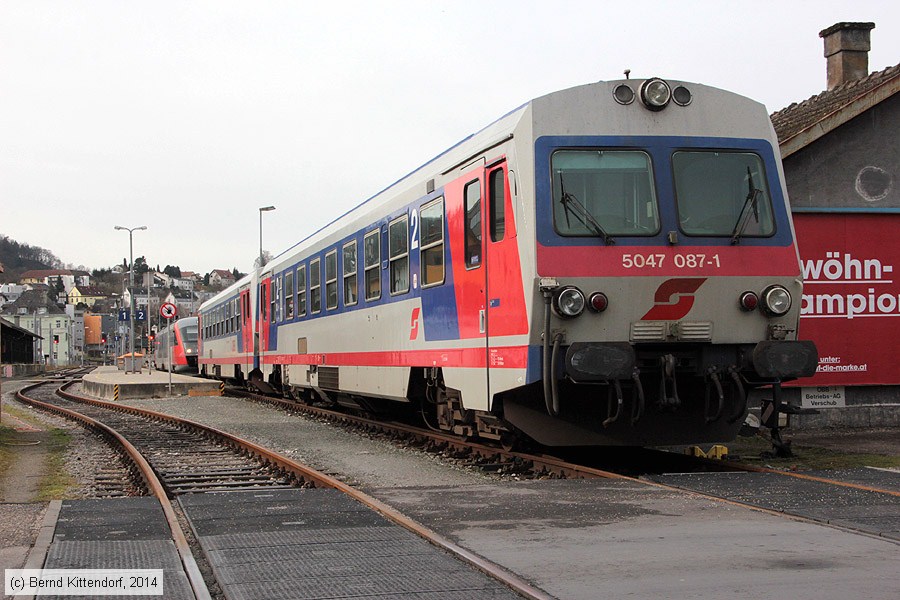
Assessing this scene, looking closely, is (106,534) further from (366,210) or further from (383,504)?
(366,210)

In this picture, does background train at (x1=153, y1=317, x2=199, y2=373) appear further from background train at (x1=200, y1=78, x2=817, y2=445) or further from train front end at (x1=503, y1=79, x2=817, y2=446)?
train front end at (x1=503, y1=79, x2=817, y2=446)

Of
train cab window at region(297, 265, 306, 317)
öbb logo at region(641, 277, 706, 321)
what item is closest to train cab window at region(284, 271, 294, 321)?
train cab window at region(297, 265, 306, 317)

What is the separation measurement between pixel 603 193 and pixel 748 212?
51.6 inches

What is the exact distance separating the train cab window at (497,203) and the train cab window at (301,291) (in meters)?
9.27

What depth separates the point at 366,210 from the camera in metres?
14.9

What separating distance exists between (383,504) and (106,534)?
186cm

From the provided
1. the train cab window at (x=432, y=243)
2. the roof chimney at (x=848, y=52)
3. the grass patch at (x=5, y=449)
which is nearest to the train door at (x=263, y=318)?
the grass patch at (x=5, y=449)

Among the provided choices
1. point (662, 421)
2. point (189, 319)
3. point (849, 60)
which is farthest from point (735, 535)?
point (189, 319)

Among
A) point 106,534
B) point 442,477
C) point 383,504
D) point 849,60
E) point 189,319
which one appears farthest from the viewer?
point 189,319

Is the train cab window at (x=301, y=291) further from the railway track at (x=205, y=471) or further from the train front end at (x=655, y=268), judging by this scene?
the train front end at (x=655, y=268)

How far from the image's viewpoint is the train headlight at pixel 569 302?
9000 mm

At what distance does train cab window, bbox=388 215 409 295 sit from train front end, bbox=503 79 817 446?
10.9ft

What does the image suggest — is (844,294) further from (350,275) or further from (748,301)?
(350,275)

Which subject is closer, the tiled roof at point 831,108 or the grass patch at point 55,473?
the grass patch at point 55,473
